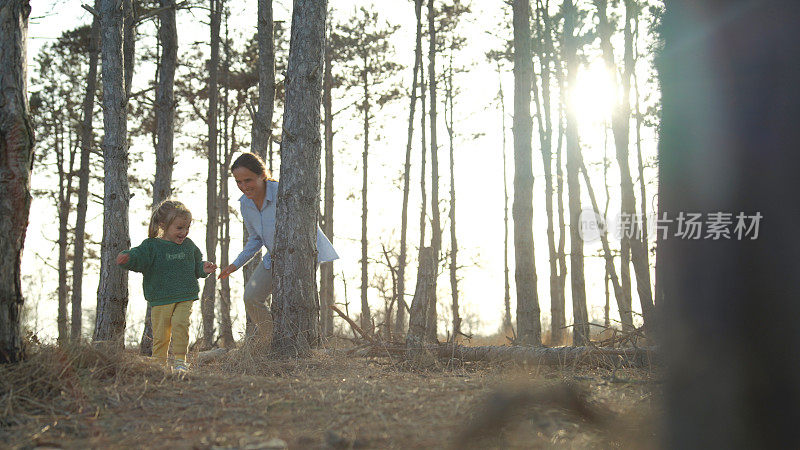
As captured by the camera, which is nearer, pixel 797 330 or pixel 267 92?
pixel 797 330

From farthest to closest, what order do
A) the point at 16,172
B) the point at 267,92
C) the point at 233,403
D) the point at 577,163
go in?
the point at 577,163
the point at 267,92
the point at 16,172
the point at 233,403

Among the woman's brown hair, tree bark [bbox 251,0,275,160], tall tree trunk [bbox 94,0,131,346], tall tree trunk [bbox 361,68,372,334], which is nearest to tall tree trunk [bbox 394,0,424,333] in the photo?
tall tree trunk [bbox 361,68,372,334]

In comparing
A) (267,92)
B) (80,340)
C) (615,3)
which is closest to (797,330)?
(80,340)

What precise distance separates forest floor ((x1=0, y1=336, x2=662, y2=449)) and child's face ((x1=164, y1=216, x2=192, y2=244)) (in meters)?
1.82

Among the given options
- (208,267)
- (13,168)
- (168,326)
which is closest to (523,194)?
(208,267)

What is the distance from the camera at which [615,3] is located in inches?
613

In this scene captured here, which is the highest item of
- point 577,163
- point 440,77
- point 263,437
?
point 440,77

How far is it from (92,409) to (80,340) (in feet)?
2.43

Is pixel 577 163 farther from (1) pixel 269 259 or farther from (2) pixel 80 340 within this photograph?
(2) pixel 80 340

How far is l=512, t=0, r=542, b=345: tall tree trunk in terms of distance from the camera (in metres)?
9.16

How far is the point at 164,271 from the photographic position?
5.11 metres

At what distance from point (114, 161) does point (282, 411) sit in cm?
539

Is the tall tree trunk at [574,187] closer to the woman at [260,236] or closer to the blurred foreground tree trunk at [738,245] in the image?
the woman at [260,236]

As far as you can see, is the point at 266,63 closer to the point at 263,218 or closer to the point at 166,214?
the point at 263,218
